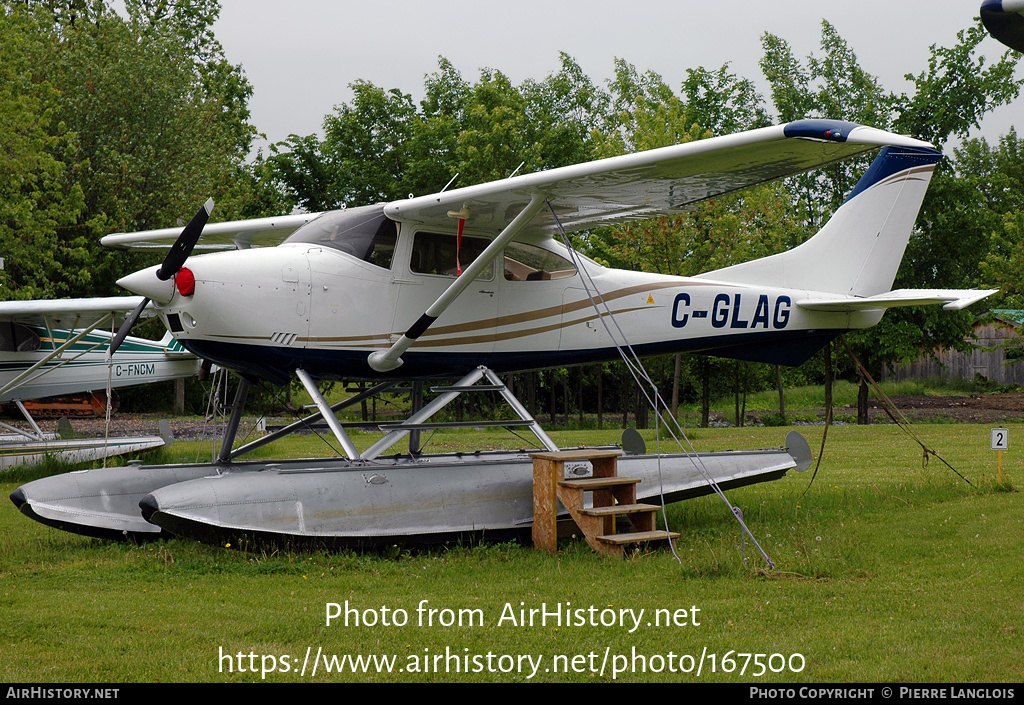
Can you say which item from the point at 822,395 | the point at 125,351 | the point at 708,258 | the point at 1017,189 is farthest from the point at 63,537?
the point at 1017,189

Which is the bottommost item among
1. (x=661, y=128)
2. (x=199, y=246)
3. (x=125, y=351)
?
(x=125, y=351)

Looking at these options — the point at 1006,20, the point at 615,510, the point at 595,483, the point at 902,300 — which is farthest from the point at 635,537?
the point at 1006,20

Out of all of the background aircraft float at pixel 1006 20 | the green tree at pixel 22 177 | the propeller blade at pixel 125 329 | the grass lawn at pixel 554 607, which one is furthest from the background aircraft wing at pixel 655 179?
the green tree at pixel 22 177

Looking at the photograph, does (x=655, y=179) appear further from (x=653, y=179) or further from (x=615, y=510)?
(x=615, y=510)

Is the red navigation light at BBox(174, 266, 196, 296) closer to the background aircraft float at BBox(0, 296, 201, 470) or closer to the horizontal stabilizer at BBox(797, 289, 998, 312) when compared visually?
the background aircraft float at BBox(0, 296, 201, 470)

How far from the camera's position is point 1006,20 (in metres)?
3.34

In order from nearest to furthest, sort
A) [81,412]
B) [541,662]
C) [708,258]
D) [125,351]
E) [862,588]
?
[541,662], [862,588], [125,351], [708,258], [81,412]

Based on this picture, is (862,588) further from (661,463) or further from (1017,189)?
(1017,189)

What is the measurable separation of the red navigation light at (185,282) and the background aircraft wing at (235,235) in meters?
2.40

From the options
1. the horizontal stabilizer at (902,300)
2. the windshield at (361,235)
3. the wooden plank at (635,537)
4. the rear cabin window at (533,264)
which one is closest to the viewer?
the wooden plank at (635,537)

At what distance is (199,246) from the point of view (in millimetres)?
11836

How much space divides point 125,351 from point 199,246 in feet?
27.9

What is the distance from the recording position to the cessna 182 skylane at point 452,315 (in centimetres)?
772

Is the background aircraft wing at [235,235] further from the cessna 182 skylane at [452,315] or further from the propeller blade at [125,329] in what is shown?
the propeller blade at [125,329]
